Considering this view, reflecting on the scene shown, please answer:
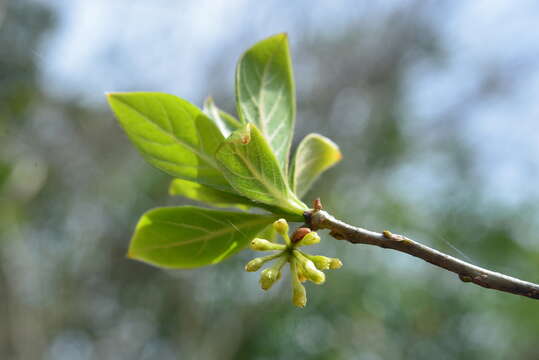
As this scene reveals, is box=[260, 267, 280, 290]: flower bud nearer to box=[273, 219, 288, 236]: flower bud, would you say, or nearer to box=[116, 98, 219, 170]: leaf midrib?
box=[273, 219, 288, 236]: flower bud

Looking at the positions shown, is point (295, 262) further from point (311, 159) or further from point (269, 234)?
point (311, 159)

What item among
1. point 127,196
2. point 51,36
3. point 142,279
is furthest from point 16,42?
point 142,279

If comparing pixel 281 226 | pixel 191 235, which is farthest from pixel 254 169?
pixel 191 235

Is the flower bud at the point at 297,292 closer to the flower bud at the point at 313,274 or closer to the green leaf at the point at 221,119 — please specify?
the flower bud at the point at 313,274

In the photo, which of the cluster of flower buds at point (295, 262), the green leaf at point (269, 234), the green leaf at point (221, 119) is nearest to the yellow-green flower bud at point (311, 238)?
the cluster of flower buds at point (295, 262)

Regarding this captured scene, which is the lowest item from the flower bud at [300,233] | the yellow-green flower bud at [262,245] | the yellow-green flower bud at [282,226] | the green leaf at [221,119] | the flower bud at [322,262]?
the flower bud at [322,262]

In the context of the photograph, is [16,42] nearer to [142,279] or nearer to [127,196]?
[127,196]
